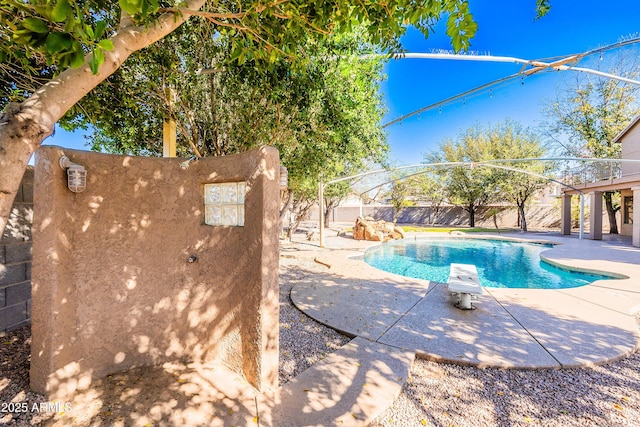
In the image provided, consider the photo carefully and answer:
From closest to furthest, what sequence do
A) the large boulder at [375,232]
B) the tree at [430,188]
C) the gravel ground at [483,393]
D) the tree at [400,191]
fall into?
1. the gravel ground at [483,393]
2. the large boulder at [375,232]
3. the tree at [400,191]
4. the tree at [430,188]

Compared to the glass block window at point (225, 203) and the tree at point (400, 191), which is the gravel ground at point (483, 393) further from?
the tree at point (400, 191)

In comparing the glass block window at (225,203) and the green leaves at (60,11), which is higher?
the green leaves at (60,11)

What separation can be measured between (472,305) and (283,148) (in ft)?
19.4

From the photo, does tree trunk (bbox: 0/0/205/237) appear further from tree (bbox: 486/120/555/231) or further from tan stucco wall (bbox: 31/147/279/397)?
tree (bbox: 486/120/555/231)

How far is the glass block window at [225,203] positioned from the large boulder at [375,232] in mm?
14355

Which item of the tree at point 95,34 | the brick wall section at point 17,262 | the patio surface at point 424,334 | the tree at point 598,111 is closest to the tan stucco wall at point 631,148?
the tree at point 598,111

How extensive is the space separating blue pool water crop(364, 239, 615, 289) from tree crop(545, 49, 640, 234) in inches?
375

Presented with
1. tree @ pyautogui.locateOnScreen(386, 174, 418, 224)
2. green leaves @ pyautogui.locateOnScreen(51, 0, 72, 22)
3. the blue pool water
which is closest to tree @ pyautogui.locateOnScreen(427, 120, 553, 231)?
tree @ pyautogui.locateOnScreen(386, 174, 418, 224)

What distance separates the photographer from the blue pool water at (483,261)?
9.29 m

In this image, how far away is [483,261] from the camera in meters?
12.8

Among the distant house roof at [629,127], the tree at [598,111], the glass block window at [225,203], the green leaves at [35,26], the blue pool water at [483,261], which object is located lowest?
the blue pool water at [483,261]

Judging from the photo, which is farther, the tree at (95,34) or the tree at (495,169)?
the tree at (495,169)

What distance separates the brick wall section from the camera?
11.5ft

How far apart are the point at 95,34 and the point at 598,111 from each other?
2704 cm
